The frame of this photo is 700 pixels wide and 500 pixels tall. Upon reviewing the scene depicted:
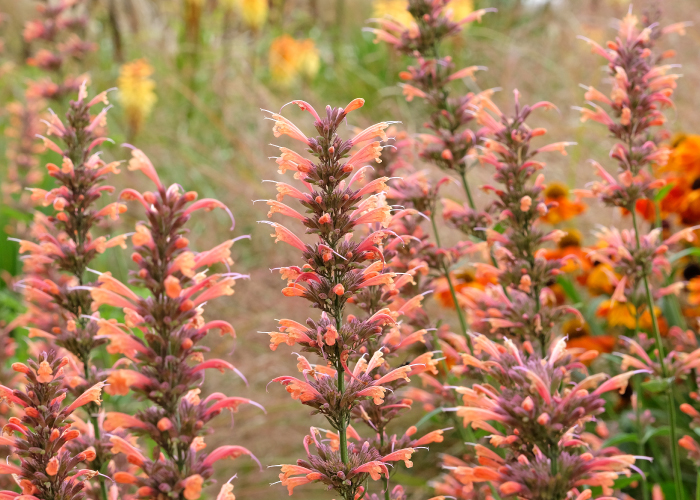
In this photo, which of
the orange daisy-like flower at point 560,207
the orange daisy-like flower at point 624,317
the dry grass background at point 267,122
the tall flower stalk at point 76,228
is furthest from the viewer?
the dry grass background at point 267,122

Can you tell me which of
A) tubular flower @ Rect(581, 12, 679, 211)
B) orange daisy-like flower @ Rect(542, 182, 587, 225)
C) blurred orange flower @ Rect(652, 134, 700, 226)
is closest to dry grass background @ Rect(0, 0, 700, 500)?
blurred orange flower @ Rect(652, 134, 700, 226)

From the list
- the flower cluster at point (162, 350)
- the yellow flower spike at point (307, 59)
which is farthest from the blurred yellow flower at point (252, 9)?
the flower cluster at point (162, 350)

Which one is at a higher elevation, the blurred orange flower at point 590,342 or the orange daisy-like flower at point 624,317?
the orange daisy-like flower at point 624,317

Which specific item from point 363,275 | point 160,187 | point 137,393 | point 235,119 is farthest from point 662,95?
point 235,119

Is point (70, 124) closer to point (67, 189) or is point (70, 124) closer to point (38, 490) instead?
point (67, 189)

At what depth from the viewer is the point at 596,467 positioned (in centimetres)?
126

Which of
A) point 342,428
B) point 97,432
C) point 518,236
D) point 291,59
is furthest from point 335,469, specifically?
point 291,59

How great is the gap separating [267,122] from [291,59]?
1165mm

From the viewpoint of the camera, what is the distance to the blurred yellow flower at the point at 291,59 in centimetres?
765

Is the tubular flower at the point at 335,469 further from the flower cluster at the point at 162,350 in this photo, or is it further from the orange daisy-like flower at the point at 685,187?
the orange daisy-like flower at the point at 685,187

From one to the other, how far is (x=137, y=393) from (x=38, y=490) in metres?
0.33

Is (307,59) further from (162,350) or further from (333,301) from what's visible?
(162,350)

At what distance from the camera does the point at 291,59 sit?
765 centimetres

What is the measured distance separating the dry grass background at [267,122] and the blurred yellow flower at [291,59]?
285 mm
